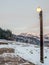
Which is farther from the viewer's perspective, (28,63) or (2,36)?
(2,36)

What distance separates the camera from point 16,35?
49656 mm

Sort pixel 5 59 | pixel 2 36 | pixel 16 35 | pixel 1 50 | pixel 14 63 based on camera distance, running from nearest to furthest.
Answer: pixel 14 63
pixel 5 59
pixel 1 50
pixel 2 36
pixel 16 35

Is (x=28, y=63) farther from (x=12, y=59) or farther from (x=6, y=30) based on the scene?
(x=6, y=30)

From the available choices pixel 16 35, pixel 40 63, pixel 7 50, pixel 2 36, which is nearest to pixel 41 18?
pixel 40 63

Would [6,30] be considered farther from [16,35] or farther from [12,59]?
[12,59]

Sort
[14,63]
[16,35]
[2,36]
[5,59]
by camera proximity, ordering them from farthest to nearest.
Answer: [16,35]
[2,36]
[5,59]
[14,63]

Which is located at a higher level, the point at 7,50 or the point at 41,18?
the point at 41,18

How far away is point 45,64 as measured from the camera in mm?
11781

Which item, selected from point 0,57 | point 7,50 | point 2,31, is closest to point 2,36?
point 2,31

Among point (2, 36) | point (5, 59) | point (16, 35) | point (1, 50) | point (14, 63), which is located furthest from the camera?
point (16, 35)

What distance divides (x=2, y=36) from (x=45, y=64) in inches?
1352

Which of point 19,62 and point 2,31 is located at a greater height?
point 2,31

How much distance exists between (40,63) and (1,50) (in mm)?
4537

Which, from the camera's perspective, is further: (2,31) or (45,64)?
(2,31)
